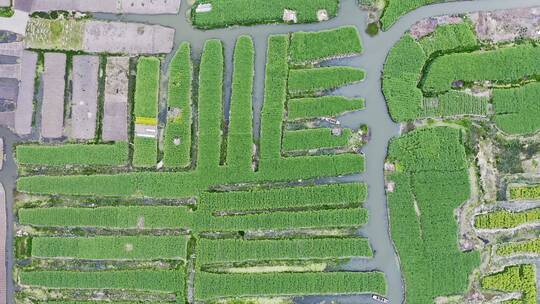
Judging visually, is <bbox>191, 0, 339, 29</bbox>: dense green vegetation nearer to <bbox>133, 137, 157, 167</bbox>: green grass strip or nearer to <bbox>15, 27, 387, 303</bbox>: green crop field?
<bbox>15, 27, 387, 303</bbox>: green crop field

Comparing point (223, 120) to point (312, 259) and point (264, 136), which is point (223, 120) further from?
point (312, 259)

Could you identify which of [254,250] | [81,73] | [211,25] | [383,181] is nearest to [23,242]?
[81,73]

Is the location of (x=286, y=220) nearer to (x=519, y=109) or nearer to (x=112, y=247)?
(x=112, y=247)

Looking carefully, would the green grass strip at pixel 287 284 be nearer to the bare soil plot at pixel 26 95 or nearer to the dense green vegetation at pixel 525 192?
the dense green vegetation at pixel 525 192

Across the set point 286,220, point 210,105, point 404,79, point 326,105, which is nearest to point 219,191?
point 286,220

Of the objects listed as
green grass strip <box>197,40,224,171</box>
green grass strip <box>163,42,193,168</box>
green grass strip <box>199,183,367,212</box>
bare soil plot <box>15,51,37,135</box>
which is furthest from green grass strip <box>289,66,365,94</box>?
bare soil plot <box>15,51,37,135</box>

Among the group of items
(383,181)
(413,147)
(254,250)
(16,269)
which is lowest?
(16,269)
